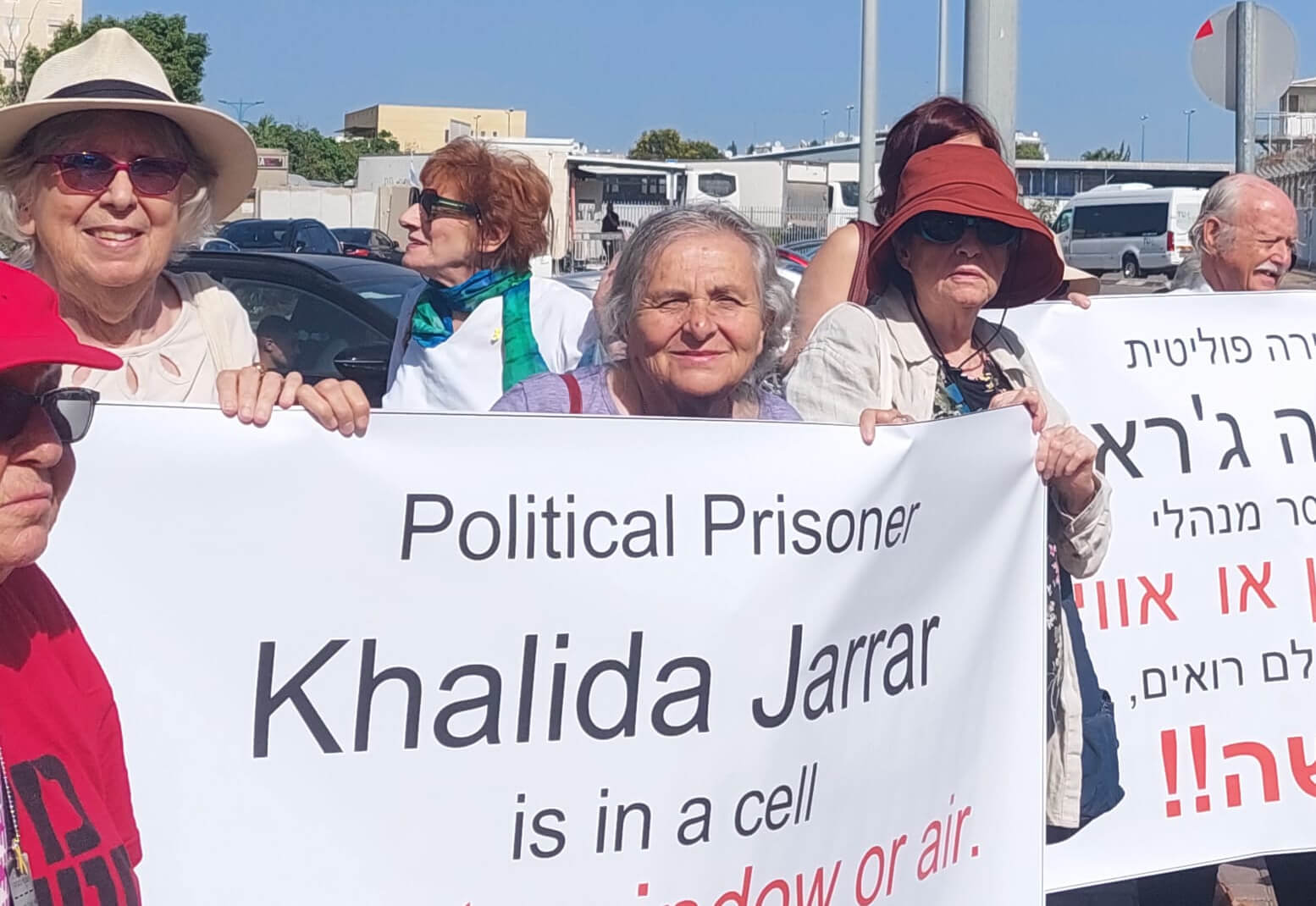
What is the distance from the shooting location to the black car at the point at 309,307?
22.2 feet

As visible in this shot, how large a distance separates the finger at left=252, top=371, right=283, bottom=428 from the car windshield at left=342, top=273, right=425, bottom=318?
4554mm

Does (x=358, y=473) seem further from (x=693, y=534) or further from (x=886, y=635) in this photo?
(x=886, y=635)

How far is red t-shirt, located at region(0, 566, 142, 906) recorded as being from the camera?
1631 mm

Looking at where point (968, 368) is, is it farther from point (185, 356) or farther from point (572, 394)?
point (185, 356)

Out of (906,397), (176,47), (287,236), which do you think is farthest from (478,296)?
(176,47)

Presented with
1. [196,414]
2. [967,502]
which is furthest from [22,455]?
[967,502]

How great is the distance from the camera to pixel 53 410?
1699 millimetres

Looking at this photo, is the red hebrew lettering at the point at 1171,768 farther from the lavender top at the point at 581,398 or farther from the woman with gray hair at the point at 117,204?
the woman with gray hair at the point at 117,204

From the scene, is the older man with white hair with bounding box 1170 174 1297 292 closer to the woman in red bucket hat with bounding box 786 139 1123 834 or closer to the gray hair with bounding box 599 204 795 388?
the woman in red bucket hat with bounding box 786 139 1123 834

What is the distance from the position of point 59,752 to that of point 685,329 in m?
1.36

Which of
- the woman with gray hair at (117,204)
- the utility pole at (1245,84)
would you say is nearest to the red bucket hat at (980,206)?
the woman with gray hair at (117,204)

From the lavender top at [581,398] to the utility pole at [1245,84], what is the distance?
507cm

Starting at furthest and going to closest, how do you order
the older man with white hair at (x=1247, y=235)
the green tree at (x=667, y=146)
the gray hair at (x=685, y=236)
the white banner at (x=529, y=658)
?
the green tree at (x=667, y=146) < the older man with white hair at (x=1247, y=235) < the gray hair at (x=685, y=236) < the white banner at (x=529, y=658)

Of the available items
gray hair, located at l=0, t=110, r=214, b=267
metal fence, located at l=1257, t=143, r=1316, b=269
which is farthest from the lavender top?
metal fence, located at l=1257, t=143, r=1316, b=269
